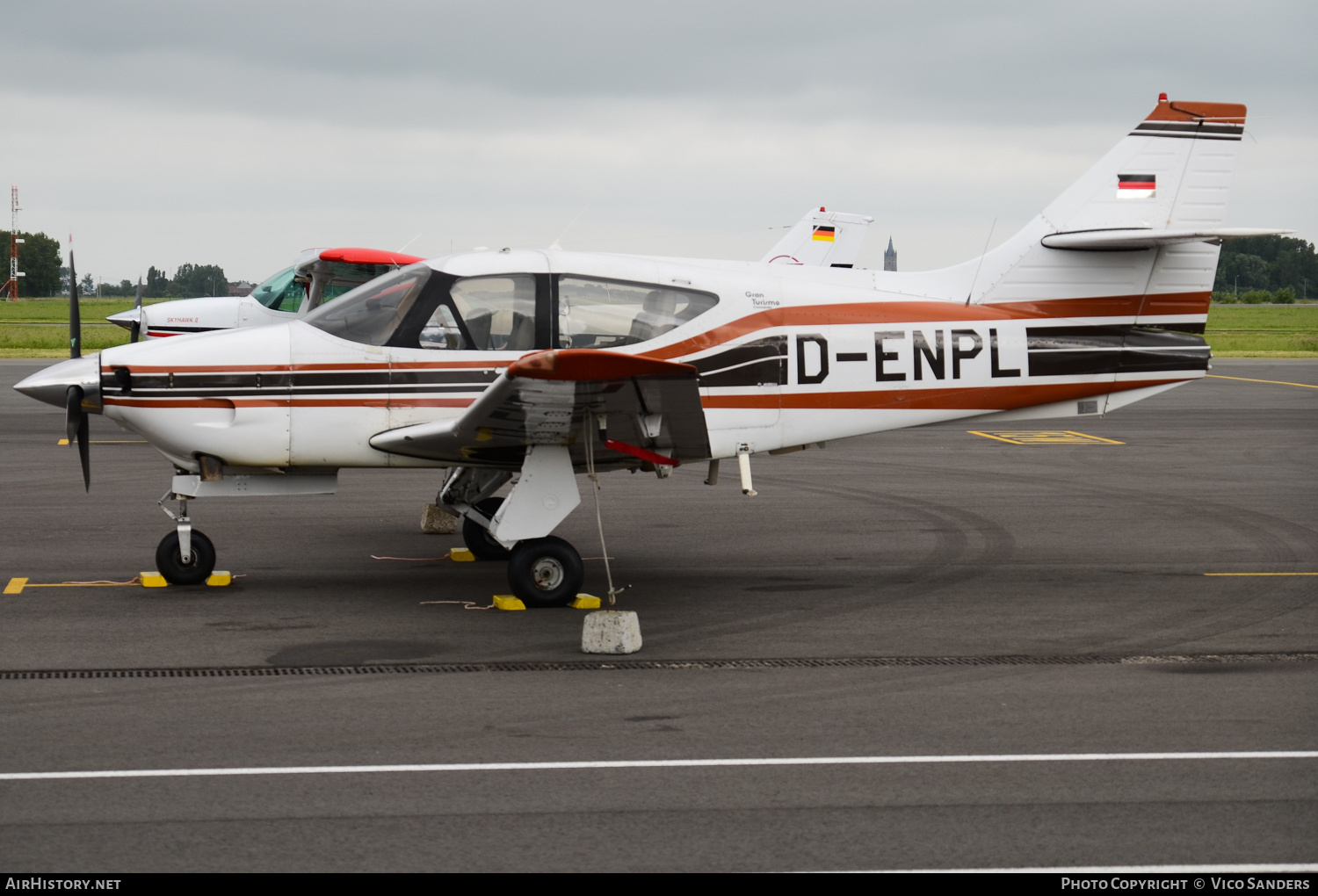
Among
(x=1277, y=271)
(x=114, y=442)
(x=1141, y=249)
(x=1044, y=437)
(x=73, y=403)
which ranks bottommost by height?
(x=1044, y=437)

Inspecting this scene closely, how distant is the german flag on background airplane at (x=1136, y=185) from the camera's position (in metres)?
10.5

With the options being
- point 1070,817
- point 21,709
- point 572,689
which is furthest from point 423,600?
point 1070,817

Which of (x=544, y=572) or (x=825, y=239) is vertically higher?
(x=825, y=239)

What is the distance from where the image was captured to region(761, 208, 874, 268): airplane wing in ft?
101

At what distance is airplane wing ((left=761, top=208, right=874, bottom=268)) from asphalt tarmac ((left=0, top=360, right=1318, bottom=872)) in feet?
56.9

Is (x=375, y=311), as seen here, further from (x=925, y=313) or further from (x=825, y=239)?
(x=825, y=239)

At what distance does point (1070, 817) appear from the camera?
5.16 meters

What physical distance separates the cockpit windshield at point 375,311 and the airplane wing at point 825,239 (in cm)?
2182

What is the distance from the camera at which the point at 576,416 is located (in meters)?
8.66

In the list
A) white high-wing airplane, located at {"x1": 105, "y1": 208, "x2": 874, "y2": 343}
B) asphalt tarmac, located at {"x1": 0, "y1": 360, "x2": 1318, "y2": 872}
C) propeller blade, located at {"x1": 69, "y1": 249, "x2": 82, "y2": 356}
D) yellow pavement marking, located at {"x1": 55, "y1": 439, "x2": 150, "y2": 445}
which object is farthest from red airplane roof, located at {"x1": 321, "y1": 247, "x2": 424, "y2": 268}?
propeller blade, located at {"x1": 69, "y1": 249, "x2": 82, "y2": 356}

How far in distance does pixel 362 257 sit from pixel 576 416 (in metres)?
14.0

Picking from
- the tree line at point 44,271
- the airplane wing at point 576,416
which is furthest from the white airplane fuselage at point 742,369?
the tree line at point 44,271

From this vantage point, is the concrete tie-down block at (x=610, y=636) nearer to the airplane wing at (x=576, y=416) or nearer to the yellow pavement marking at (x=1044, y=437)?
the airplane wing at (x=576, y=416)

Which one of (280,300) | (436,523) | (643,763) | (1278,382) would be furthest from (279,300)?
(1278,382)
